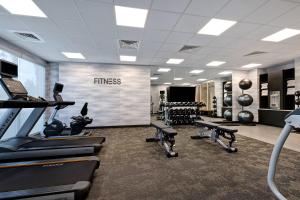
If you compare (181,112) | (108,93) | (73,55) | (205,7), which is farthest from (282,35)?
(73,55)

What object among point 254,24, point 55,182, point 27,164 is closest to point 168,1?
point 254,24

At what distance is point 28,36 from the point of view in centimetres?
420

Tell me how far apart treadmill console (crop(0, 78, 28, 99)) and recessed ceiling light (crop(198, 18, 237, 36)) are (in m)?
3.75

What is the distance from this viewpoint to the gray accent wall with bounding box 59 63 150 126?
6.66 metres

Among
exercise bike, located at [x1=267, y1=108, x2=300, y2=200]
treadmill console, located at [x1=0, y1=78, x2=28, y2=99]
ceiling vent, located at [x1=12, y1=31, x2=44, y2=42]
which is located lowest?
exercise bike, located at [x1=267, y1=108, x2=300, y2=200]

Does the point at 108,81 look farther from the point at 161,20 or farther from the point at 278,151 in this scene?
the point at 278,151

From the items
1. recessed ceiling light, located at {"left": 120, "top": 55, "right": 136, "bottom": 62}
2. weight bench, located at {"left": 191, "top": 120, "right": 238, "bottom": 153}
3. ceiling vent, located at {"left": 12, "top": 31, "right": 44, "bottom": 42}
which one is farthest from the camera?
recessed ceiling light, located at {"left": 120, "top": 55, "right": 136, "bottom": 62}

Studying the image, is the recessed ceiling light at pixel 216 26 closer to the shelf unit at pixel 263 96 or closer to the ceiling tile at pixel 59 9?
the ceiling tile at pixel 59 9

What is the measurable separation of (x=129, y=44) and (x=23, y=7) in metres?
2.54

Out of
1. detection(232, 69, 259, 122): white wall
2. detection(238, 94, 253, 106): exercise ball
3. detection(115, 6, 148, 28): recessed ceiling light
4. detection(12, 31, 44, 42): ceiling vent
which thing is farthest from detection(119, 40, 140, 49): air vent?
detection(232, 69, 259, 122): white wall

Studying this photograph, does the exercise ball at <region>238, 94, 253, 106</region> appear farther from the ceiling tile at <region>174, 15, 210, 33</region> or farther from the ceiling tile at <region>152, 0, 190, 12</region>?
the ceiling tile at <region>152, 0, 190, 12</region>

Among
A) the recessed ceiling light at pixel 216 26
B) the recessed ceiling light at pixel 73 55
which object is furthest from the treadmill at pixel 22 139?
the recessed ceiling light at pixel 216 26

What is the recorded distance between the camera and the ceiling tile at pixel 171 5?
2.66 m

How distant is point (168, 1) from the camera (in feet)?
8.74
